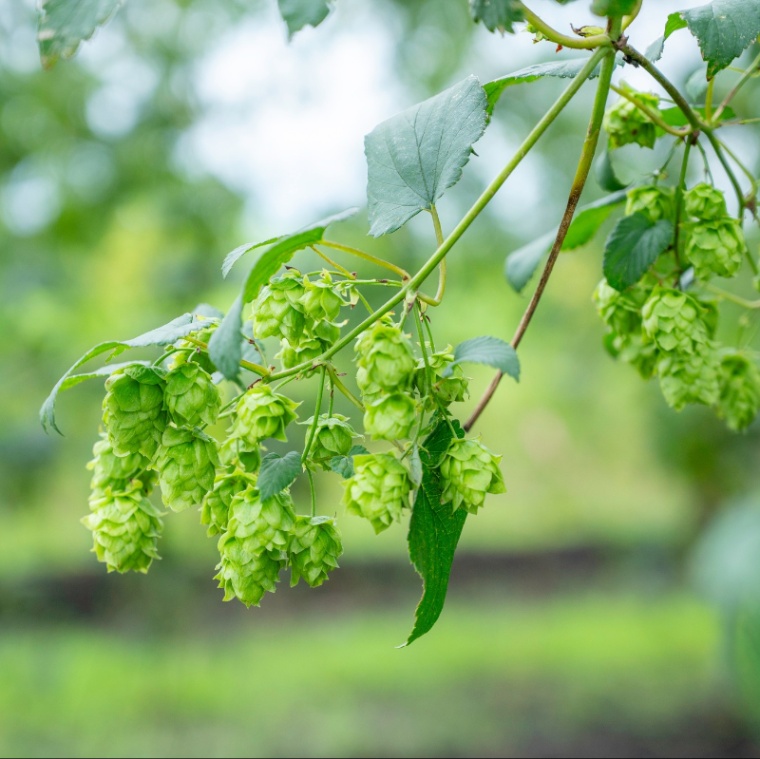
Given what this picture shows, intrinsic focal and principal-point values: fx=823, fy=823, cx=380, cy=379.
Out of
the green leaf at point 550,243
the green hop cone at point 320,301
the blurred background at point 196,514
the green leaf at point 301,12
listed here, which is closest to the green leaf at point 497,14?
the green leaf at point 301,12

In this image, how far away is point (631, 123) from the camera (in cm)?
75

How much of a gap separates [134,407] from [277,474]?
108 millimetres

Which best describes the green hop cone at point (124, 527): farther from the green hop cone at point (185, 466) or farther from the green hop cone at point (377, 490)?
the green hop cone at point (377, 490)

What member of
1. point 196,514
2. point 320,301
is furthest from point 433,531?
point 196,514

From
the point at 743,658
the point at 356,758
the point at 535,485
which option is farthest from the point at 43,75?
the point at 535,485

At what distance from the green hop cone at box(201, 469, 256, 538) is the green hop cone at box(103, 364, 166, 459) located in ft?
0.18

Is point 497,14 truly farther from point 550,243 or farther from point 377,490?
point 550,243

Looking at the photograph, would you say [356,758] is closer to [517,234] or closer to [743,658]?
[517,234]

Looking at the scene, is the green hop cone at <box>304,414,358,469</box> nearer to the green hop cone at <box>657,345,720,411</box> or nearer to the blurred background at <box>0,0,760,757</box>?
the green hop cone at <box>657,345,720,411</box>

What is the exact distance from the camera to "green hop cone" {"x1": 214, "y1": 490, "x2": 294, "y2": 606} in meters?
0.54

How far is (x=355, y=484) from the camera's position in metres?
0.52

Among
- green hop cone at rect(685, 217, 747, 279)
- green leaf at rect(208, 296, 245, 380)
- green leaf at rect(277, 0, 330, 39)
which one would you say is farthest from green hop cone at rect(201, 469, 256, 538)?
green hop cone at rect(685, 217, 747, 279)

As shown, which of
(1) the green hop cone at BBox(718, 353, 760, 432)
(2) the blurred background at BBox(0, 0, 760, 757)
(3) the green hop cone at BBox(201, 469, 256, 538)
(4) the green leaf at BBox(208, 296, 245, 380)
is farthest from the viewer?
(2) the blurred background at BBox(0, 0, 760, 757)

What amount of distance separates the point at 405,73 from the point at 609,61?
3407 millimetres
